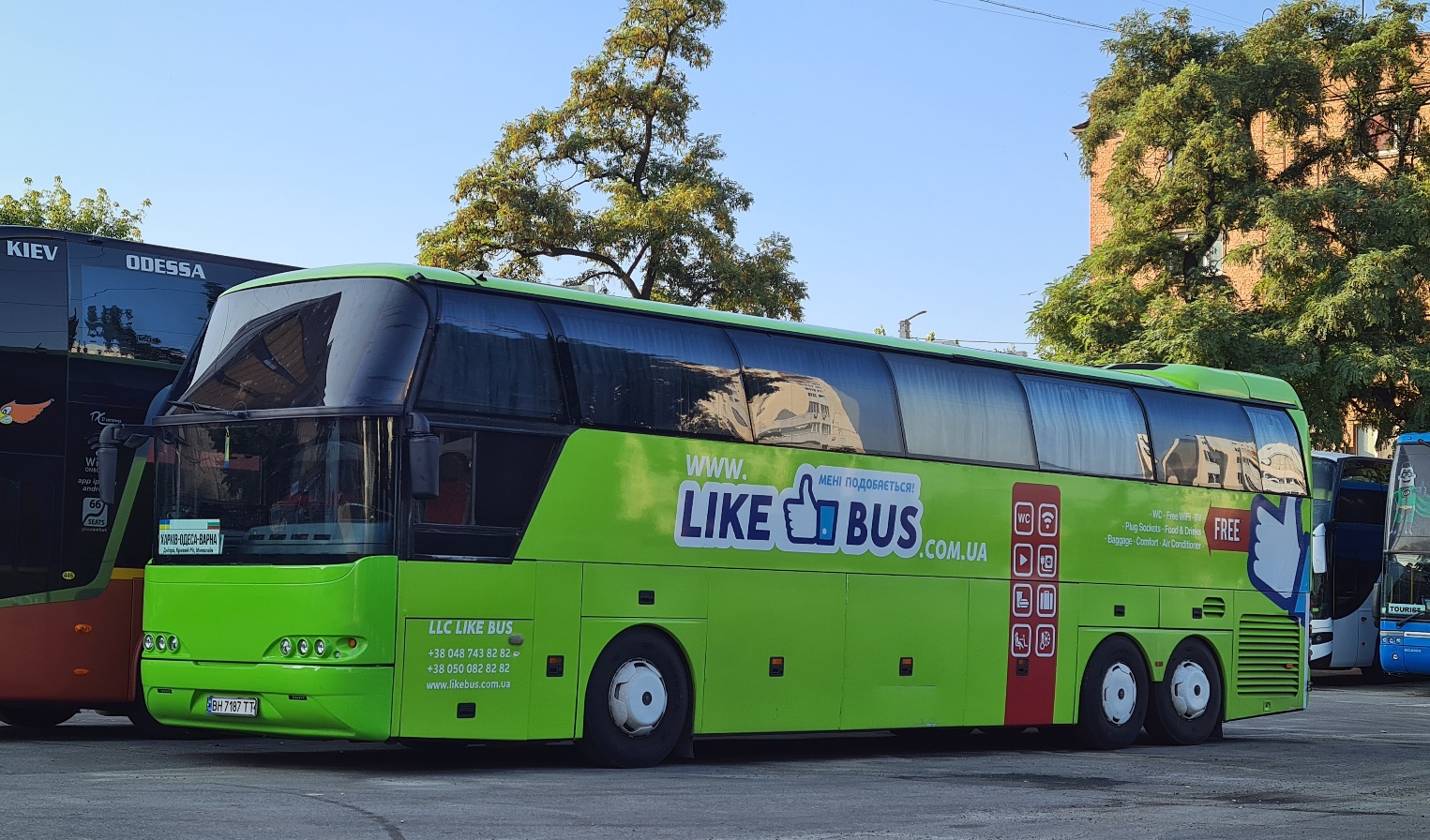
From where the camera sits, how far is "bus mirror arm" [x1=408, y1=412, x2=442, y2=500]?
36.1 feet

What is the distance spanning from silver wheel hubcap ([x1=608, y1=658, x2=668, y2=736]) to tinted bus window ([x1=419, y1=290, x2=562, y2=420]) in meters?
2.01

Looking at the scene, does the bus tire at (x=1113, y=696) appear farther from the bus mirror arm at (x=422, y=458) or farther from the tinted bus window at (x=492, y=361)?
the bus mirror arm at (x=422, y=458)

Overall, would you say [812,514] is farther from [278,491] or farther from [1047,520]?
[278,491]

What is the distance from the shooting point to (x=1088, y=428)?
54.1 feet

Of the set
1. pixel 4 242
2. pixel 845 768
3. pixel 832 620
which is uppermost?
pixel 4 242

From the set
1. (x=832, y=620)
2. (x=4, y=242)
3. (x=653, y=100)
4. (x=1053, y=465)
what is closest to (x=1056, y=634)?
(x=1053, y=465)

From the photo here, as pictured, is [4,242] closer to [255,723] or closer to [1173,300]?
[255,723]

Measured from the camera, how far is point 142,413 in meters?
14.3

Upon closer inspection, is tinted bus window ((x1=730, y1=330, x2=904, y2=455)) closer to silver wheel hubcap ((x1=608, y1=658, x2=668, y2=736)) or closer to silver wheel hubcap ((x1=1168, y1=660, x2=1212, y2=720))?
silver wheel hubcap ((x1=608, y1=658, x2=668, y2=736))

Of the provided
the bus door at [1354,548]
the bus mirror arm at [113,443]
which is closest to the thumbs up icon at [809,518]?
the bus mirror arm at [113,443]

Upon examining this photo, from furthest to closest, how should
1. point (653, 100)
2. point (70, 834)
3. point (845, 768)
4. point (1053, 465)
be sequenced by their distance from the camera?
point (653, 100)
point (1053, 465)
point (845, 768)
point (70, 834)

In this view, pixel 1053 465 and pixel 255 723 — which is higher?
pixel 1053 465

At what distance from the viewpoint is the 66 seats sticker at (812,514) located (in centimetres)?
1324

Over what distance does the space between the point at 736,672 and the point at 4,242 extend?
676 cm
